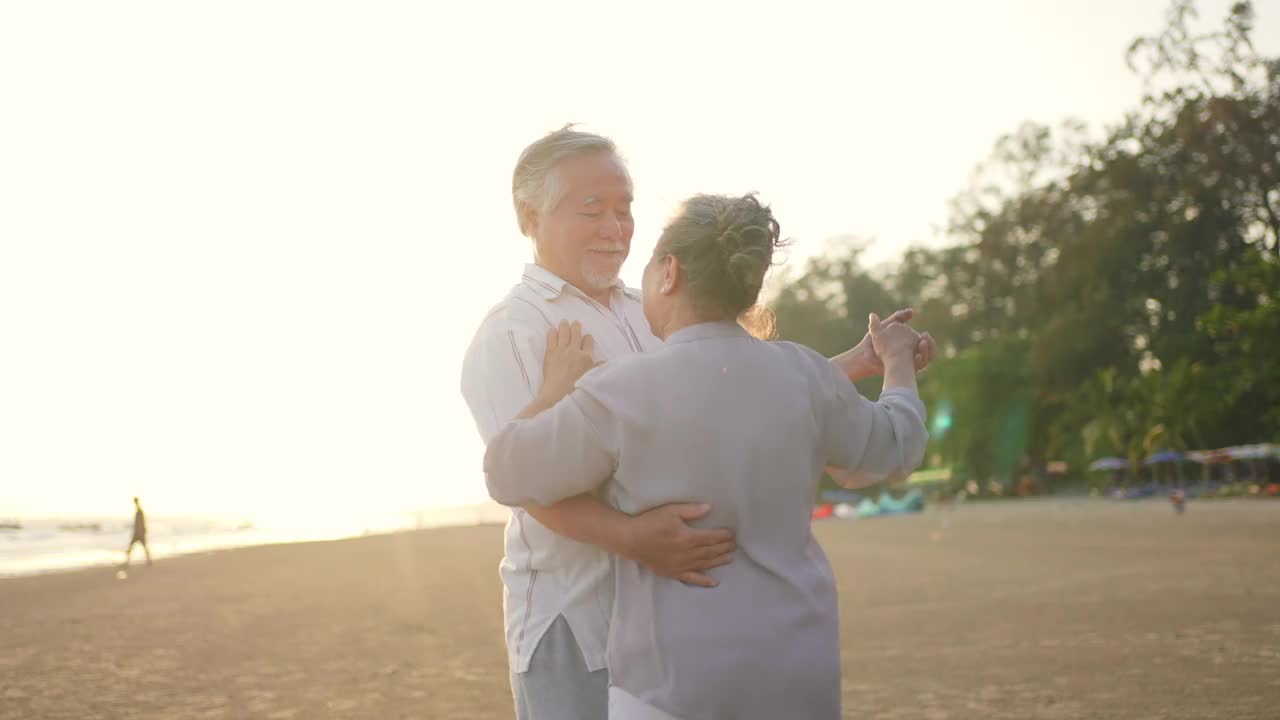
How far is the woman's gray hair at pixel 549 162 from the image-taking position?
115 inches

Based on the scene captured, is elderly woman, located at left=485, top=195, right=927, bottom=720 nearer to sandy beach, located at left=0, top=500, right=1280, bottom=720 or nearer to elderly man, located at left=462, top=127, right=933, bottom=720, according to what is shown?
elderly man, located at left=462, top=127, right=933, bottom=720

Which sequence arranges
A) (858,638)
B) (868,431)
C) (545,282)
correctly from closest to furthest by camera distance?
1. (868,431)
2. (545,282)
3. (858,638)

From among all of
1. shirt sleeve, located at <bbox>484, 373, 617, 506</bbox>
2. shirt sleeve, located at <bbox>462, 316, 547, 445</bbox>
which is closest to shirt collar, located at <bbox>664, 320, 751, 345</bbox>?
shirt sleeve, located at <bbox>484, 373, 617, 506</bbox>

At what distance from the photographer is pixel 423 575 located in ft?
77.3

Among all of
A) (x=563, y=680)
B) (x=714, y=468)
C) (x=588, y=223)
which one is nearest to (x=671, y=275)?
(x=714, y=468)

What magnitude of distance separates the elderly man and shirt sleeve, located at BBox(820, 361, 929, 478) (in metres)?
0.25

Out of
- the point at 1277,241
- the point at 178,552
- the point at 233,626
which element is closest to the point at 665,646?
the point at 233,626

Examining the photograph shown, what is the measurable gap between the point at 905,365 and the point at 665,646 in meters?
0.81

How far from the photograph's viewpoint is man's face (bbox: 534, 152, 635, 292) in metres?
2.92

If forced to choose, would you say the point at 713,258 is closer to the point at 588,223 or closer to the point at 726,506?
the point at 726,506

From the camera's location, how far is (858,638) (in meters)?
11.8

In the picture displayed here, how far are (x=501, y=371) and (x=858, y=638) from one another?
971 cm

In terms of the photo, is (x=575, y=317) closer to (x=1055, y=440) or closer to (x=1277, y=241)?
(x=1277, y=241)

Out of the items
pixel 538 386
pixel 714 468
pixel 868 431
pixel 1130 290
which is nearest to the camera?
pixel 714 468
